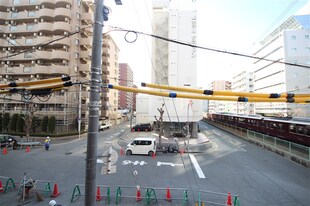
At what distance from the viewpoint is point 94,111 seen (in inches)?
164

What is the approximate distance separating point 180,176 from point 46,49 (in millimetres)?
33939

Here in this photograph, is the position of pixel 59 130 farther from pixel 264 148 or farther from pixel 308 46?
pixel 308 46

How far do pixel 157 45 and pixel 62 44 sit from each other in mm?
17852

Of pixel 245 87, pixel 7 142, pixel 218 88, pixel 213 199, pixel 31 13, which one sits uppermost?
pixel 31 13

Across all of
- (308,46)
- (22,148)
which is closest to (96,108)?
(22,148)

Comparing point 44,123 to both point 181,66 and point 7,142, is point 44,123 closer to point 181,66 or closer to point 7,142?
point 7,142

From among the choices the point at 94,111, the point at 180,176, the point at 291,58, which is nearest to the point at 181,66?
the point at 180,176

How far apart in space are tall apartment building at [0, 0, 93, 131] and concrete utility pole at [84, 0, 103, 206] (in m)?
28.7

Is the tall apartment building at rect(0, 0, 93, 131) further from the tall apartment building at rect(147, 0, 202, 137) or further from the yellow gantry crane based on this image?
the yellow gantry crane

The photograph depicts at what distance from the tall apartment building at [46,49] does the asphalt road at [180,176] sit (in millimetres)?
14320

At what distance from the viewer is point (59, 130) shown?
30484mm

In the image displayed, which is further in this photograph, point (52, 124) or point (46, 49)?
point (46, 49)

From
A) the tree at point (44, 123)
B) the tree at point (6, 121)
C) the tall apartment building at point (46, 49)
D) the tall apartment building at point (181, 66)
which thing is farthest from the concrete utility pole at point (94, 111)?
the tree at point (6, 121)

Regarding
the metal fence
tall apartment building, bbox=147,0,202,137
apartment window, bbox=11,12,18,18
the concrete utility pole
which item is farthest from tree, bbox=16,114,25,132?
the metal fence
